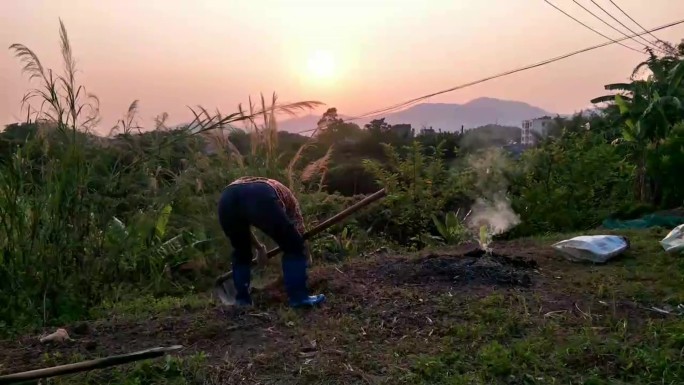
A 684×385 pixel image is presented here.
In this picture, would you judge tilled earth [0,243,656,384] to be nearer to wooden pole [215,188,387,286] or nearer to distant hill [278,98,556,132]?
wooden pole [215,188,387,286]

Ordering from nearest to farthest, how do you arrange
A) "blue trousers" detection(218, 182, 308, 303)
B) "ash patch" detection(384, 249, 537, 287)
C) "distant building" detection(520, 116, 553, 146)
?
"blue trousers" detection(218, 182, 308, 303) → "ash patch" detection(384, 249, 537, 287) → "distant building" detection(520, 116, 553, 146)

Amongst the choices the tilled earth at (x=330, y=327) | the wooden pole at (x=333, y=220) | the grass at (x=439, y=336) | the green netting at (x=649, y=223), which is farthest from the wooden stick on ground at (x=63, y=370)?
the green netting at (x=649, y=223)

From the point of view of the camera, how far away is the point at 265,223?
475 cm

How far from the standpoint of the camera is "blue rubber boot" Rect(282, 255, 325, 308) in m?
4.89

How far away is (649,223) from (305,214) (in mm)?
4974

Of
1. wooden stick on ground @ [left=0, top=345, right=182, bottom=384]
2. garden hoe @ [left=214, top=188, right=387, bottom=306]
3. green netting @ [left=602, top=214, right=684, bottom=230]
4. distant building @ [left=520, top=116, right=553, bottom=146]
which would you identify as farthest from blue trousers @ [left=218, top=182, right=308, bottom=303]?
distant building @ [left=520, top=116, right=553, bottom=146]

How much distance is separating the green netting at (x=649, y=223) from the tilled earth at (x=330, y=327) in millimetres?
3866

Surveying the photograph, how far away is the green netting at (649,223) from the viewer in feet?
30.4

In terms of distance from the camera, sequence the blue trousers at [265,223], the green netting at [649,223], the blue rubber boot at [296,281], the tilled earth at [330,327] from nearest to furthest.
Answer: the tilled earth at [330,327]
the blue trousers at [265,223]
the blue rubber boot at [296,281]
the green netting at [649,223]

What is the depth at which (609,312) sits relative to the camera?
4727mm

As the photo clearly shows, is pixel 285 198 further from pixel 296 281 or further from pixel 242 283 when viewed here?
pixel 242 283

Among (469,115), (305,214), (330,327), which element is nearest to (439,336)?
(330,327)

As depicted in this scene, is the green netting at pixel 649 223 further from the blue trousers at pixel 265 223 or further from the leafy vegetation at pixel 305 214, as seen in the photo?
the blue trousers at pixel 265 223

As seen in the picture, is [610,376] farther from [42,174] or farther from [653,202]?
[653,202]
